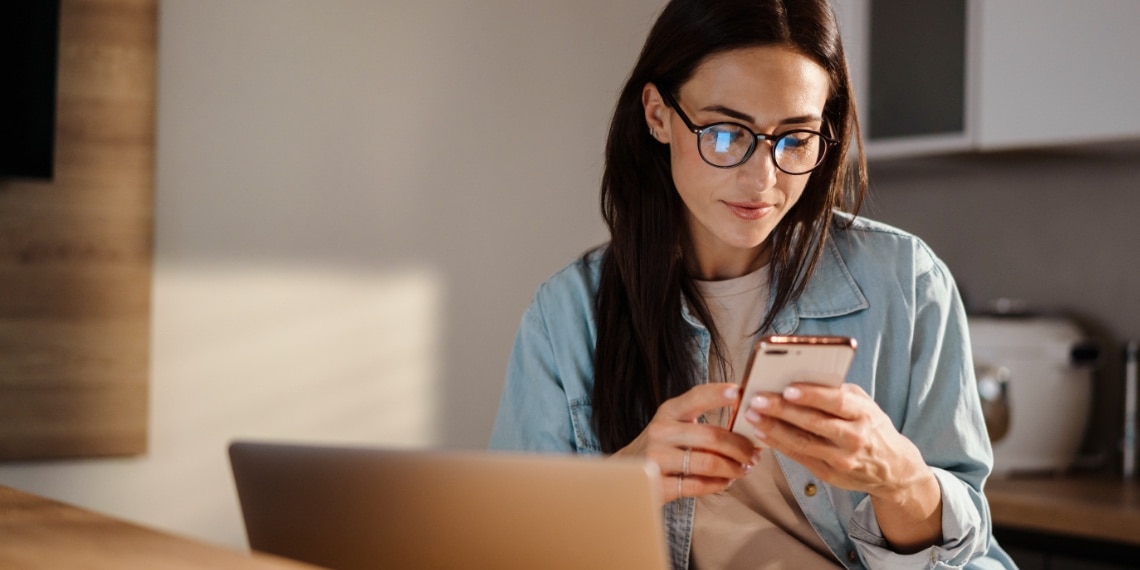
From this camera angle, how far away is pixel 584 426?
1369 millimetres

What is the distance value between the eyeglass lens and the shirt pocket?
0.34m

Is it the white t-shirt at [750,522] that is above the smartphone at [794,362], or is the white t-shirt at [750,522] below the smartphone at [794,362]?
below

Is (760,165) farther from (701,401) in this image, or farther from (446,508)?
(446,508)

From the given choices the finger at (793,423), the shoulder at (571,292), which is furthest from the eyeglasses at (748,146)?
the finger at (793,423)

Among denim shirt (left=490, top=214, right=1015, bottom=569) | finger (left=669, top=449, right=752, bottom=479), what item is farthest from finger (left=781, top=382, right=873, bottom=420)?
denim shirt (left=490, top=214, right=1015, bottom=569)

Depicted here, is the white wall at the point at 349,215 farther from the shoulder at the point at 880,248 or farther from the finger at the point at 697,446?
the finger at the point at 697,446

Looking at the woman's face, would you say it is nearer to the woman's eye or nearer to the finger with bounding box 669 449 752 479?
the woman's eye

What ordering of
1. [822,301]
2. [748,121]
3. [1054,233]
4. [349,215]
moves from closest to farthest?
[748,121], [822,301], [1054,233], [349,215]

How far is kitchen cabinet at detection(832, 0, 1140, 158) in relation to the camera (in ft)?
7.14

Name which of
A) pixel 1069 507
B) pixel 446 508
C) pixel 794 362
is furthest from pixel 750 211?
pixel 1069 507

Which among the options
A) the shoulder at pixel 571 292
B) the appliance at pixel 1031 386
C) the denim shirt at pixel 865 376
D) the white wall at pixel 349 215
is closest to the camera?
the denim shirt at pixel 865 376

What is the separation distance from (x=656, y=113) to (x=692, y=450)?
506 mm

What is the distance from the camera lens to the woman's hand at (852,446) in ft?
3.09

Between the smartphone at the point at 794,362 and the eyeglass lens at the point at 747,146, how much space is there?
0.38 metres
